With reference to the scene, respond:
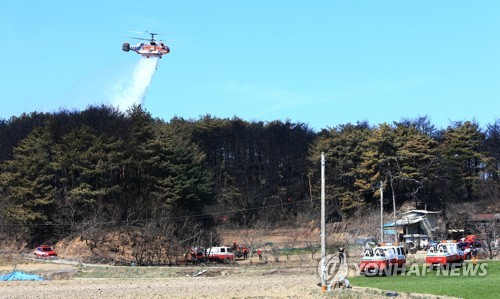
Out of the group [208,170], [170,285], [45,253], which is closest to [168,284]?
[170,285]

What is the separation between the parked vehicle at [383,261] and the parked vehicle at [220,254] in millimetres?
22782

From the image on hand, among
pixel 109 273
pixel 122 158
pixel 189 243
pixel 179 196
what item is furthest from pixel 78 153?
pixel 109 273

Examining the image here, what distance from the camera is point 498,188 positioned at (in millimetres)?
76938

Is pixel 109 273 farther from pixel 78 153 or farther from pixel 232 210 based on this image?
pixel 232 210

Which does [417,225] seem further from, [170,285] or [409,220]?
[170,285]

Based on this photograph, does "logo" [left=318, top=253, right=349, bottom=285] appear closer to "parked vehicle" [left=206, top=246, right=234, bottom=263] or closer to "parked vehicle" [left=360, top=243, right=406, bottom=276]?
"parked vehicle" [left=360, top=243, right=406, bottom=276]

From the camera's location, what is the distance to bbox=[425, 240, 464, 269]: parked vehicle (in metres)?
32.2

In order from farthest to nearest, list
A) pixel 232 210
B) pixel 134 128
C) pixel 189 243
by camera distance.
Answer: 1. pixel 232 210
2. pixel 134 128
3. pixel 189 243

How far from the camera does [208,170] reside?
3162 inches

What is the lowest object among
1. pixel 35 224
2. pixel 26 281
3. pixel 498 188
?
pixel 26 281

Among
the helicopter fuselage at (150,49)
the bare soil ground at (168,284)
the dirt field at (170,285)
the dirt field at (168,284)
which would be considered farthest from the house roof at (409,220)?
the helicopter fuselage at (150,49)

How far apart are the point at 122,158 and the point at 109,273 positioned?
24.8 m

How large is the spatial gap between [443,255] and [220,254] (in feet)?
84.3

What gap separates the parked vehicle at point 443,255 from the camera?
3222 centimetres
